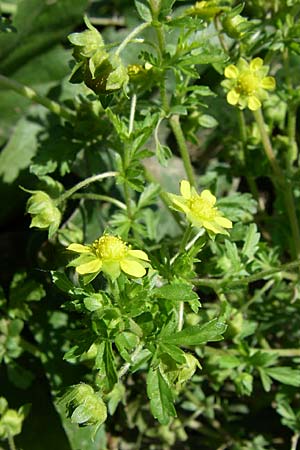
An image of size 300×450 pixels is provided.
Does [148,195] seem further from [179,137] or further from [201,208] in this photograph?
[201,208]

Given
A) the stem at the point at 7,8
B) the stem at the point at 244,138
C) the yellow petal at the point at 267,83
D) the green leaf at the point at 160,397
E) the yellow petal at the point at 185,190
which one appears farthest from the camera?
the stem at the point at 7,8

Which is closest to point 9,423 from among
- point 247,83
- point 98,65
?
point 98,65

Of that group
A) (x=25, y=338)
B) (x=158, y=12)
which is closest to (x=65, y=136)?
(x=158, y=12)

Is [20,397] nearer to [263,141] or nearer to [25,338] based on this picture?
[25,338]

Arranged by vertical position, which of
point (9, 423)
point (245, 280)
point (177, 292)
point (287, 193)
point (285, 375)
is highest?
point (177, 292)

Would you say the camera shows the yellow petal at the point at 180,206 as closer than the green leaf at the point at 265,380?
Yes

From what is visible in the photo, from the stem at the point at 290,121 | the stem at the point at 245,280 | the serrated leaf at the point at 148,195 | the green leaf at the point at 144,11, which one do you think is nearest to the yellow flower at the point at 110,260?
the stem at the point at 245,280

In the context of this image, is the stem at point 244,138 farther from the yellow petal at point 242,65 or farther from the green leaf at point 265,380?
the green leaf at point 265,380

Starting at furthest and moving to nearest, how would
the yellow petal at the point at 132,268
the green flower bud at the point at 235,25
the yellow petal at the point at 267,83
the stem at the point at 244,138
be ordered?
the stem at the point at 244,138 → the yellow petal at the point at 267,83 → the green flower bud at the point at 235,25 → the yellow petal at the point at 132,268
